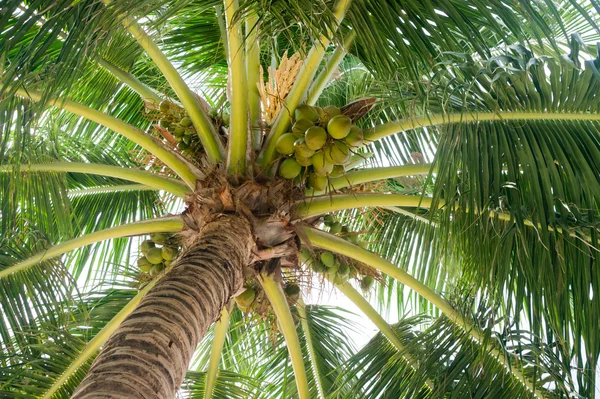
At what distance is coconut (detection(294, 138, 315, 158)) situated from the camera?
3.03 metres

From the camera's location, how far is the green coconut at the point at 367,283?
13.3 ft

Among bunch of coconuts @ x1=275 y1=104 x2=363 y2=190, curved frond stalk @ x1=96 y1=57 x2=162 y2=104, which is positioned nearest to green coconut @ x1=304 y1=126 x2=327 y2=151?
bunch of coconuts @ x1=275 y1=104 x2=363 y2=190

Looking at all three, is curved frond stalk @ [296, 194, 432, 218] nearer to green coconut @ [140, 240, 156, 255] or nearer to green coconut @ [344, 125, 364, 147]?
green coconut @ [344, 125, 364, 147]

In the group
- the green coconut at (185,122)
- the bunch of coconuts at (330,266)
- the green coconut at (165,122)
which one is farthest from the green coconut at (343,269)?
the green coconut at (165,122)

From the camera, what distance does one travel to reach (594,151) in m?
2.66

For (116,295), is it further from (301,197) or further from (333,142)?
(333,142)

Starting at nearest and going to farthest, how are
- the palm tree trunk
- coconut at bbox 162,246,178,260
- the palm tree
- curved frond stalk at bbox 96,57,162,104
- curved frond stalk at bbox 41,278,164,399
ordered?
1. the palm tree trunk
2. the palm tree
3. curved frond stalk at bbox 41,278,164,399
4. coconut at bbox 162,246,178,260
5. curved frond stalk at bbox 96,57,162,104

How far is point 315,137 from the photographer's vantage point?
2969 millimetres

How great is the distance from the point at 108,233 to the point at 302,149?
1188mm

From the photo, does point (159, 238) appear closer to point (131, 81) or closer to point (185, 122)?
point (185, 122)

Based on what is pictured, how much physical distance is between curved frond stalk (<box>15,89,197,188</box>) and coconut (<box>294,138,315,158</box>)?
615 millimetres

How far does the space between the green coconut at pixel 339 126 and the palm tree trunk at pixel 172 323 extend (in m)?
0.63

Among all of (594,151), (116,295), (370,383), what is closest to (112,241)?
(116,295)

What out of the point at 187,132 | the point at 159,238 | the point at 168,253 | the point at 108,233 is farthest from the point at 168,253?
the point at 187,132
